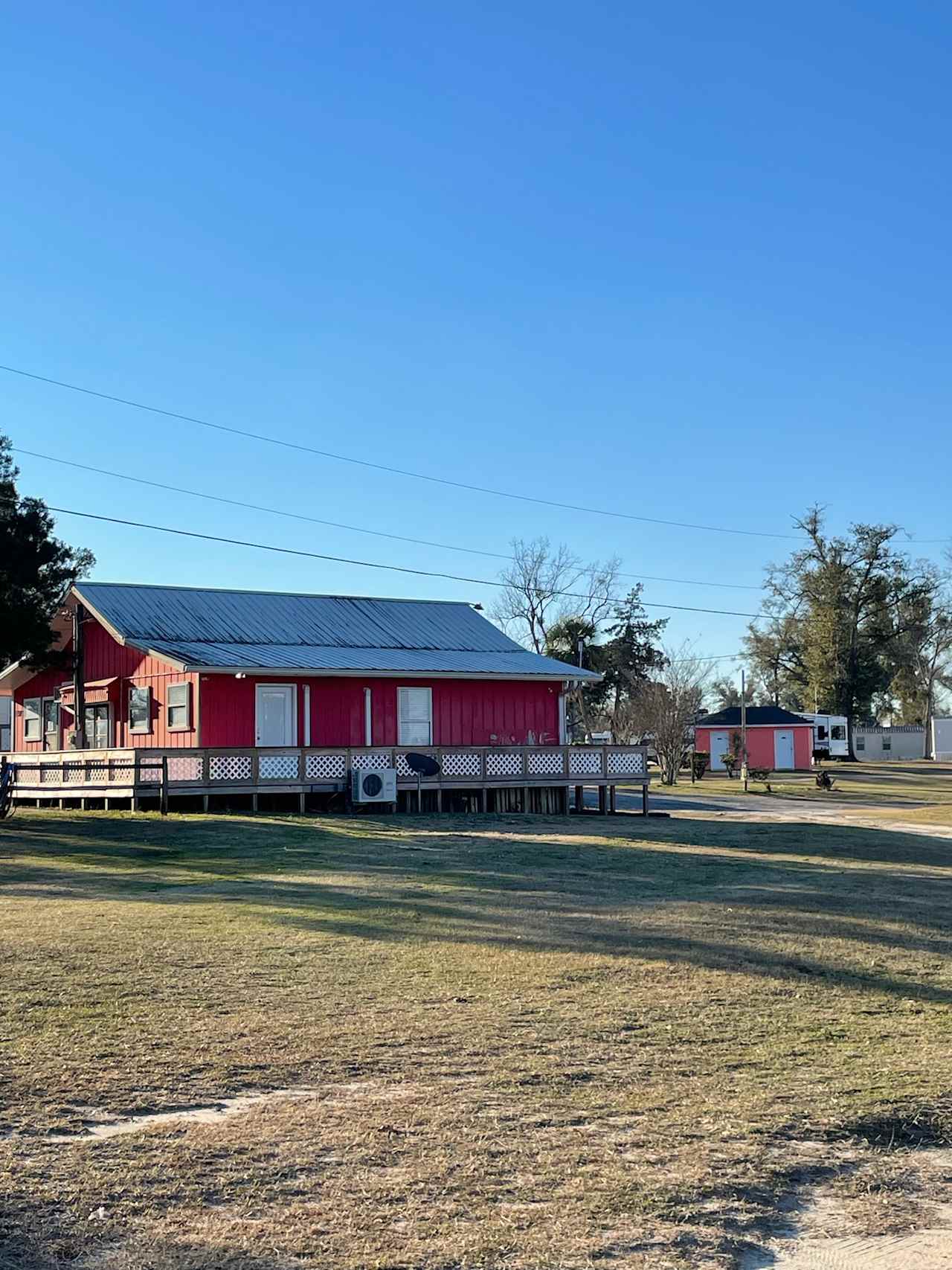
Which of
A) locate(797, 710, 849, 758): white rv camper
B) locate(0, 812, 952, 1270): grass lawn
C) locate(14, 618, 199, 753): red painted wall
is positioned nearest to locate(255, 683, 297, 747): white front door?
locate(14, 618, 199, 753): red painted wall

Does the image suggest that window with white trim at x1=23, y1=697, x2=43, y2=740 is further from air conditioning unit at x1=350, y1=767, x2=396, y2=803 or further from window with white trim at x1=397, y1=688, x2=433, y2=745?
air conditioning unit at x1=350, y1=767, x2=396, y2=803

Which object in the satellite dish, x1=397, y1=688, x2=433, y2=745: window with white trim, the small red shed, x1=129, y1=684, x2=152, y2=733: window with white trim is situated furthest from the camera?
the small red shed

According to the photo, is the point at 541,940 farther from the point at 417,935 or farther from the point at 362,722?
the point at 362,722

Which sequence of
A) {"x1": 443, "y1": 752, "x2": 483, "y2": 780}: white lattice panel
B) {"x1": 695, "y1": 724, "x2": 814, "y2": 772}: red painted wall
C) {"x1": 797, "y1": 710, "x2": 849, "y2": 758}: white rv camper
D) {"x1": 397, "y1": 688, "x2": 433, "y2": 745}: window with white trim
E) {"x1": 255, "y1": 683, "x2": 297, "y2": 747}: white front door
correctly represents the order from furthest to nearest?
{"x1": 797, "y1": 710, "x2": 849, "y2": 758}: white rv camper, {"x1": 695, "y1": 724, "x2": 814, "y2": 772}: red painted wall, {"x1": 397, "y1": 688, "x2": 433, "y2": 745}: window with white trim, {"x1": 255, "y1": 683, "x2": 297, "y2": 747}: white front door, {"x1": 443, "y1": 752, "x2": 483, "y2": 780}: white lattice panel

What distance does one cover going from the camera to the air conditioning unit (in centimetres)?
2723

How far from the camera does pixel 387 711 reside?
3155cm

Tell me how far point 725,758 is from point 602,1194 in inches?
2274

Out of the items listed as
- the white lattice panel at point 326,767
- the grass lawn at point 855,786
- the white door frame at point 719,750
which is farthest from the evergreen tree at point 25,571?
the white door frame at point 719,750

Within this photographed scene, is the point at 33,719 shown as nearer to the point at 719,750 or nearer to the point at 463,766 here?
the point at 463,766

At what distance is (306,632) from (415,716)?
4.00 metres

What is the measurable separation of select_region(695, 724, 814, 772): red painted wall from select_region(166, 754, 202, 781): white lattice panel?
144 ft

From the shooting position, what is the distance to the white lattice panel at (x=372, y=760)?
27891 mm

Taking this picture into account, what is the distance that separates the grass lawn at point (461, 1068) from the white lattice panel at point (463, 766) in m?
13.5

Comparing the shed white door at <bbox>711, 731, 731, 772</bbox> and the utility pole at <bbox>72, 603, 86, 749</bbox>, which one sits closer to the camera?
the utility pole at <bbox>72, 603, 86, 749</bbox>
